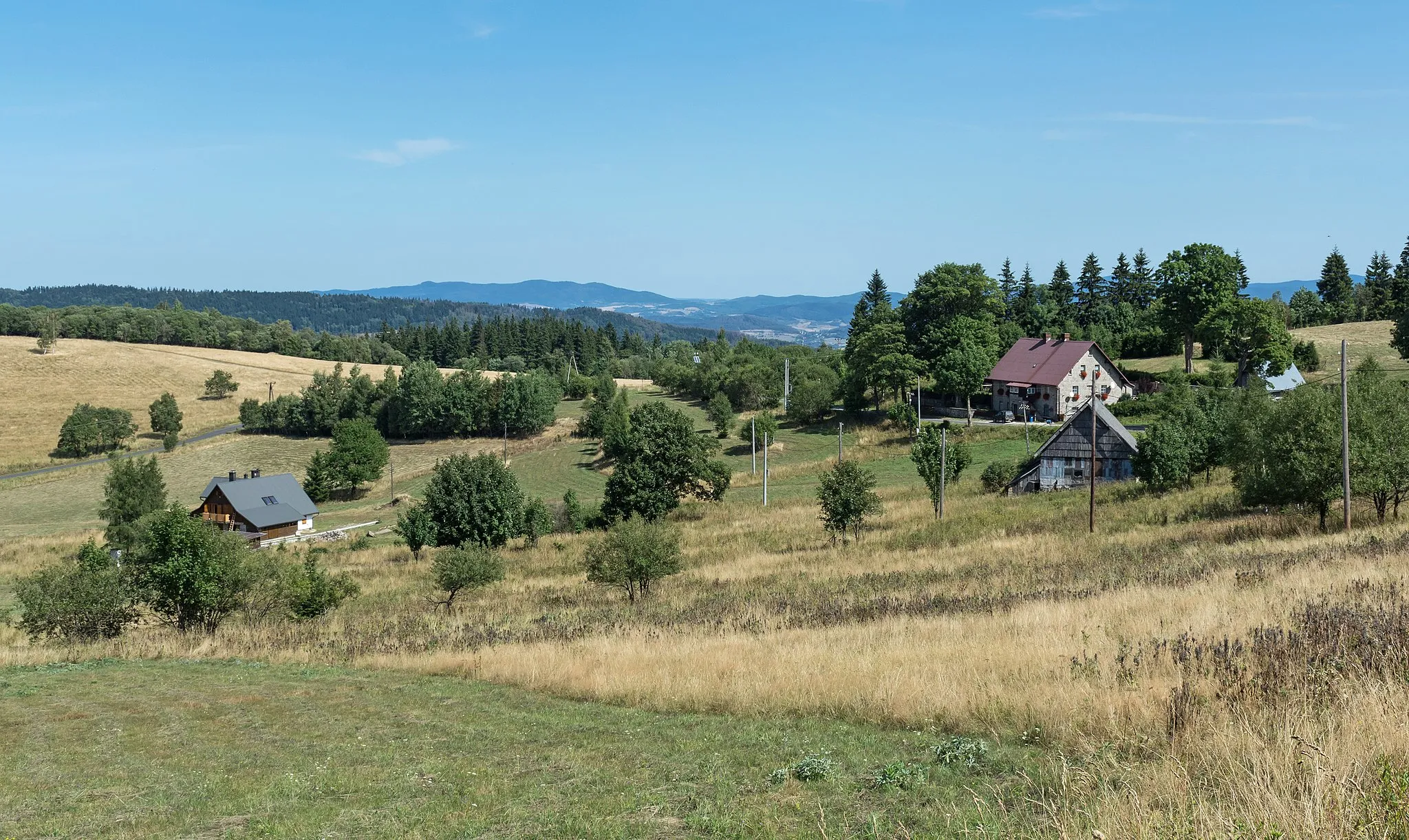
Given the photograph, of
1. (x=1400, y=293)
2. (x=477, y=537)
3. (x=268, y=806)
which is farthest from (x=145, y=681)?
(x=1400, y=293)

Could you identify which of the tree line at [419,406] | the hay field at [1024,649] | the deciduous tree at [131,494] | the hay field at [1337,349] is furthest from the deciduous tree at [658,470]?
the hay field at [1337,349]

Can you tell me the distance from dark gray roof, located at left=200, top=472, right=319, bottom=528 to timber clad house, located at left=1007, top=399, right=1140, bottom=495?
5320 centimetres

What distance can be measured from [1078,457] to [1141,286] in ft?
249

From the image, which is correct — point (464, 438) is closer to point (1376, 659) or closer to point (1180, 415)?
point (1180, 415)

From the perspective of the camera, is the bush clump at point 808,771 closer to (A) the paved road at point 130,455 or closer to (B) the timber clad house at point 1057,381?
(B) the timber clad house at point 1057,381

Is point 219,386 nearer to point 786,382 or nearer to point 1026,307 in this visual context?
point 786,382

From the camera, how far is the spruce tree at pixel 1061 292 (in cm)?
11669

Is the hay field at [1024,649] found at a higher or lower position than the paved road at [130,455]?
higher

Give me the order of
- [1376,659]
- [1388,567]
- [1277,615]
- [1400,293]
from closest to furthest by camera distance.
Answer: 1. [1376,659]
2. [1277,615]
3. [1388,567]
4. [1400,293]

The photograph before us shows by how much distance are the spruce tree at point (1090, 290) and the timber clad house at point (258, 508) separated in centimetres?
9244

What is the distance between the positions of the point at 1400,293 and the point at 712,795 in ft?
408

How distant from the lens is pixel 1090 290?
11762 centimetres

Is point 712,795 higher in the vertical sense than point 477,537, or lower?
higher

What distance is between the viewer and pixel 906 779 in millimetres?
7922
